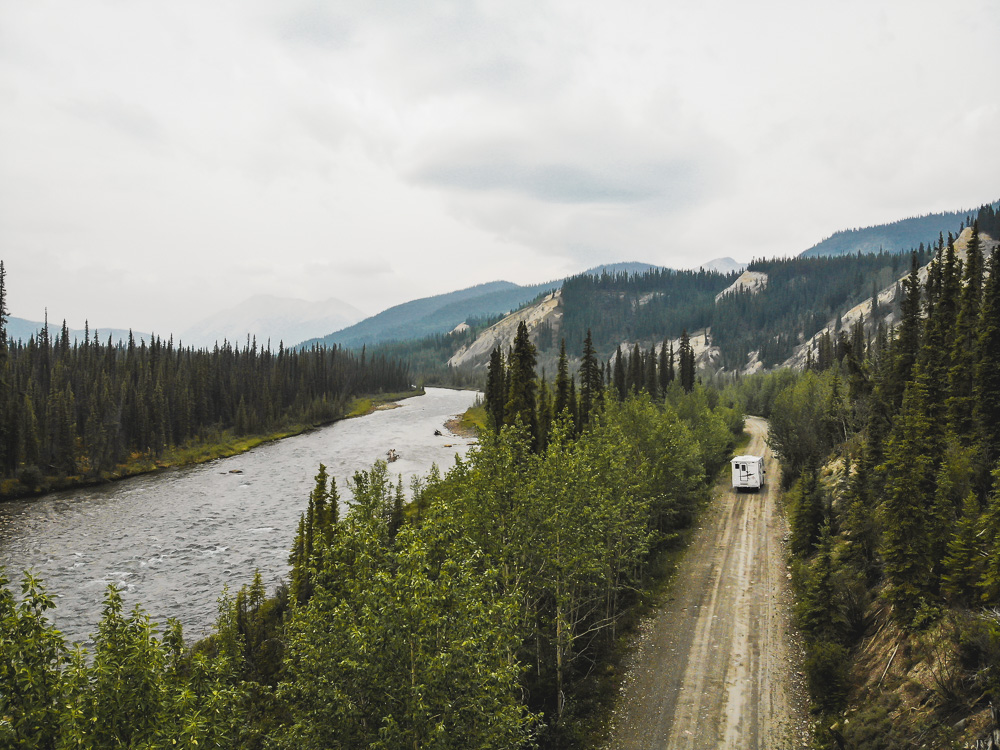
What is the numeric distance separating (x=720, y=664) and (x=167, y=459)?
89.0m

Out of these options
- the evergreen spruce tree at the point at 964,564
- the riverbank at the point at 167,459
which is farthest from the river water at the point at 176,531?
the evergreen spruce tree at the point at 964,564

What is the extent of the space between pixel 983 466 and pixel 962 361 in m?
13.2

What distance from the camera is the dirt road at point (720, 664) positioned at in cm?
2006

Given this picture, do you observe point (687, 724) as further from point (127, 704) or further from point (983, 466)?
point (127, 704)

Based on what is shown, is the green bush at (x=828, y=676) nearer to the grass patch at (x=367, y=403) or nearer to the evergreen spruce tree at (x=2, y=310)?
the evergreen spruce tree at (x=2, y=310)

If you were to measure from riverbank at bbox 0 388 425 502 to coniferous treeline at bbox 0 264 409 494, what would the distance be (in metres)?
0.55

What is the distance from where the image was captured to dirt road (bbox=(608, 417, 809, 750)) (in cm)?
2006

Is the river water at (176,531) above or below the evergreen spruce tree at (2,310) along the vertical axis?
below

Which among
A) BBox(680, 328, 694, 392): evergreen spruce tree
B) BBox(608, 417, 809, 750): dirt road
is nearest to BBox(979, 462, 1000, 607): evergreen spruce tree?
BBox(608, 417, 809, 750): dirt road

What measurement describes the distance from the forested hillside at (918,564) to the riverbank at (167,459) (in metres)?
81.8

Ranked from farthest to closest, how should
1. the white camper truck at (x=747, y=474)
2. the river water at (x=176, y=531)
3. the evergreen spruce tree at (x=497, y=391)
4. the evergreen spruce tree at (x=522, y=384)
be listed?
1. the evergreen spruce tree at (x=497, y=391)
2. the white camper truck at (x=747, y=474)
3. the evergreen spruce tree at (x=522, y=384)
4. the river water at (x=176, y=531)

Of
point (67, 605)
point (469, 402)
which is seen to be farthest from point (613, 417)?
point (469, 402)

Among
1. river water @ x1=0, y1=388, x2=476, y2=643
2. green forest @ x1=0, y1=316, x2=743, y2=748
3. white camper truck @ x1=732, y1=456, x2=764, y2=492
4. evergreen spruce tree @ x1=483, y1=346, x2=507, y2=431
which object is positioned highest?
evergreen spruce tree @ x1=483, y1=346, x2=507, y2=431

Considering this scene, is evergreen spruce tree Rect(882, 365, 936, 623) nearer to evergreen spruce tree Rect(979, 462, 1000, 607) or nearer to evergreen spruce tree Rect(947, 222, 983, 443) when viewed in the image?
evergreen spruce tree Rect(979, 462, 1000, 607)
